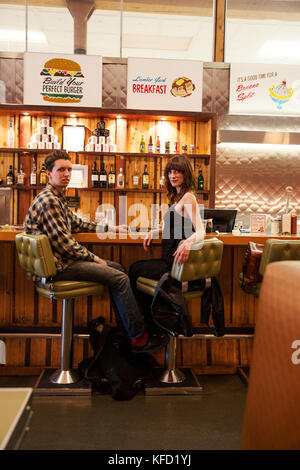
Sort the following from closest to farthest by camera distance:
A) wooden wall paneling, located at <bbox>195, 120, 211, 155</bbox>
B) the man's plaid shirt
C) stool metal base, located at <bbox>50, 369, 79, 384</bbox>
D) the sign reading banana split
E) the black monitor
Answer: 1. the man's plaid shirt
2. stool metal base, located at <bbox>50, 369, 79, 384</bbox>
3. the black monitor
4. the sign reading banana split
5. wooden wall paneling, located at <bbox>195, 120, 211, 155</bbox>

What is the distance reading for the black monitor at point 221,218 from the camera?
337 cm

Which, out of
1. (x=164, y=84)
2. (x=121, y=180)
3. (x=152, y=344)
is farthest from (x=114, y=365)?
(x=164, y=84)

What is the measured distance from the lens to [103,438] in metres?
2.16

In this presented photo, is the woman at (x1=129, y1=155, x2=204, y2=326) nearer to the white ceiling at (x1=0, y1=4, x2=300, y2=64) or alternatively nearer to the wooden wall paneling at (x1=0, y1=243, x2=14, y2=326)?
the wooden wall paneling at (x1=0, y1=243, x2=14, y2=326)

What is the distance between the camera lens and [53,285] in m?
2.60

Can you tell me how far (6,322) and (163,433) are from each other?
1.59 meters

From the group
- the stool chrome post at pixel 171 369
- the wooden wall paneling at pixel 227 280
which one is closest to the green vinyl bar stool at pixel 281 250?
the wooden wall paneling at pixel 227 280

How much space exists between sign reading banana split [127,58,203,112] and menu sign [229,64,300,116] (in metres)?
0.54

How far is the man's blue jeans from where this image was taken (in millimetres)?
2611

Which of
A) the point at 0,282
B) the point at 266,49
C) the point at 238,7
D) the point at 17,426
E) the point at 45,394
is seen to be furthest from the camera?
the point at 266,49

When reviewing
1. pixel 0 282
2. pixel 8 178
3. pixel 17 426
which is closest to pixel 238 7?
pixel 8 178

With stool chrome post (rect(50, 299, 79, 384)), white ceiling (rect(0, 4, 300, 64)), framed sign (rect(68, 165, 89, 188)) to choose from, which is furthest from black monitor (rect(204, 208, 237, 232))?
white ceiling (rect(0, 4, 300, 64))

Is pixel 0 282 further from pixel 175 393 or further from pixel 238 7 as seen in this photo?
pixel 238 7

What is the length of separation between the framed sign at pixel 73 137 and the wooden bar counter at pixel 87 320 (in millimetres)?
2425
